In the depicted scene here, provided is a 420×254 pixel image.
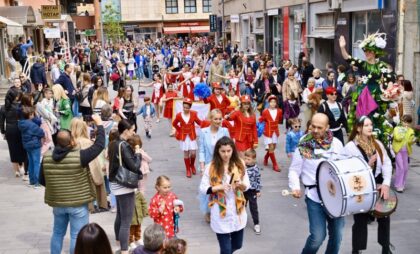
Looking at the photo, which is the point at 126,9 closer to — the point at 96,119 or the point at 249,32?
the point at 249,32

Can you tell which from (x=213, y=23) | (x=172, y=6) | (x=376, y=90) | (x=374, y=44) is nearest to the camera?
(x=374, y=44)

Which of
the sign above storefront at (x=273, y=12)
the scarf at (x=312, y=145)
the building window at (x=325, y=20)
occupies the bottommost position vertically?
the scarf at (x=312, y=145)

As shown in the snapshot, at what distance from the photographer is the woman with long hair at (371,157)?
19.7ft

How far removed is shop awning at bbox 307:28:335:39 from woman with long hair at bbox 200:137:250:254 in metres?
A: 15.6

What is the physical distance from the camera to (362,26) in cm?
1795

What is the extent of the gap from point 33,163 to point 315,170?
613 centimetres

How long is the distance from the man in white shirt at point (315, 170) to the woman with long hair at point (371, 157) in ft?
1.38

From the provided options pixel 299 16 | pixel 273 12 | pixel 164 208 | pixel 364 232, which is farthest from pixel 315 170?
pixel 273 12

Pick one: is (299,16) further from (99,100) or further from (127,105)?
(99,100)

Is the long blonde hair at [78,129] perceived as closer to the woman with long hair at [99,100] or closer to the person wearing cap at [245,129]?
the person wearing cap at [245,129]

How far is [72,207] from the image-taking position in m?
6.02

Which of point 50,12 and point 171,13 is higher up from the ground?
point 171,13

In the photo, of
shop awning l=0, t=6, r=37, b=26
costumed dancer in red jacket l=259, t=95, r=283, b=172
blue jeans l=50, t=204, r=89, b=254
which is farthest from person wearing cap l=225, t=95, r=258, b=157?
shop awning l=0, t=6, r=37, b=26

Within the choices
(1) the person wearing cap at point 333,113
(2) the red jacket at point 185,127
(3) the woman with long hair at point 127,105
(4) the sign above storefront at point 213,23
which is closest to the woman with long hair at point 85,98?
(3) the woman with long hair at point 127,105
